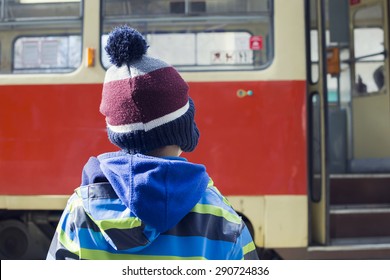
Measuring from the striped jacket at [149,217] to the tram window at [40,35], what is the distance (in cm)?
240

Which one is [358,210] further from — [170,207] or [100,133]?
[170,207]

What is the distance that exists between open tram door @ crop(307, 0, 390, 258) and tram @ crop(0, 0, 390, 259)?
23 cm

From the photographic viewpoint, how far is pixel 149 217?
42.5 inches

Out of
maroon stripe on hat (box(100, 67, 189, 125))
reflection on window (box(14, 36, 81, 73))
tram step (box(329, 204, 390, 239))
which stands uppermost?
reflection on window (box(14, 36, 81, 73))

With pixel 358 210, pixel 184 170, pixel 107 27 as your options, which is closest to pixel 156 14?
pixel 107 27

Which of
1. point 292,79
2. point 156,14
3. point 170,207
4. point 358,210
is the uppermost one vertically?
point 156,14

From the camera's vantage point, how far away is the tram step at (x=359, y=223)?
355 cm

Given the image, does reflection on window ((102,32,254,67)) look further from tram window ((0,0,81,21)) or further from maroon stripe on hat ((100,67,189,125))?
maroon stripe on hat ((100,67,189,125))

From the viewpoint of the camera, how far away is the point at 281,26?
10.8 feet

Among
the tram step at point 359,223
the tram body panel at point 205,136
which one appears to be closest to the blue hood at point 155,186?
the tram body panel at point 205,136

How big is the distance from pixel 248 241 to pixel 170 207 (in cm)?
25

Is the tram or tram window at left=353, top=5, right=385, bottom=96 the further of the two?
tram window at left=353, top=5, right=385, bottom=96

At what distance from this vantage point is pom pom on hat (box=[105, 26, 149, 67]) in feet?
3.83

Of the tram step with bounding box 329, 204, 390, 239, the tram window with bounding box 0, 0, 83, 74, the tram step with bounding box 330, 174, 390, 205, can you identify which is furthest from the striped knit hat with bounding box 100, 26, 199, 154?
the tram step with bounding box 330, 174, 390, 205
